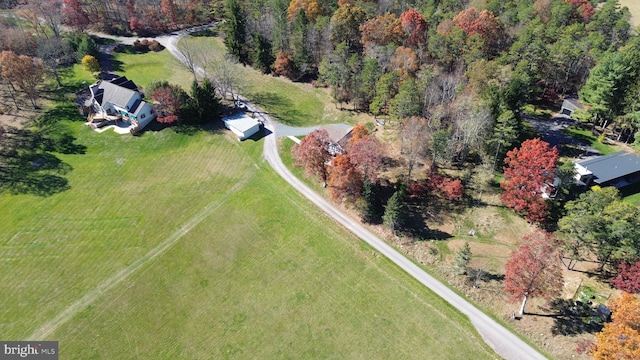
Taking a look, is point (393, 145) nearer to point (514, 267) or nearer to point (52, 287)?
point (514, 267)

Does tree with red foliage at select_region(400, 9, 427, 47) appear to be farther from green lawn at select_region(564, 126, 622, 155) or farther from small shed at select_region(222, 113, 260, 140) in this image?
small shed at select_region(222, 113, 260, 140)

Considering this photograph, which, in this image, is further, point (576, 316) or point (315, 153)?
point (315, 153)

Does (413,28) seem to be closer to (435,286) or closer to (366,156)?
(366,156)

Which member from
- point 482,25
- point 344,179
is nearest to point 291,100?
point 344,179

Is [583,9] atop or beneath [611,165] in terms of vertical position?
atop

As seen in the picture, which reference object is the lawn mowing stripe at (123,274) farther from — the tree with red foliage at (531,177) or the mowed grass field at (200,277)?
the tree with red foliage at (531,177)

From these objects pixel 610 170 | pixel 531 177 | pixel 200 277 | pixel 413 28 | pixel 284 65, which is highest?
pixel 413 28

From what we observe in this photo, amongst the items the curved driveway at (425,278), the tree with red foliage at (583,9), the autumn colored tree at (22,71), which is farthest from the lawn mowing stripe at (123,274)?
the tree with red foliage at (583,9)

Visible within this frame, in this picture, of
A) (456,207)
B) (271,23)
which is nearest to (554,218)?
(456,207)
